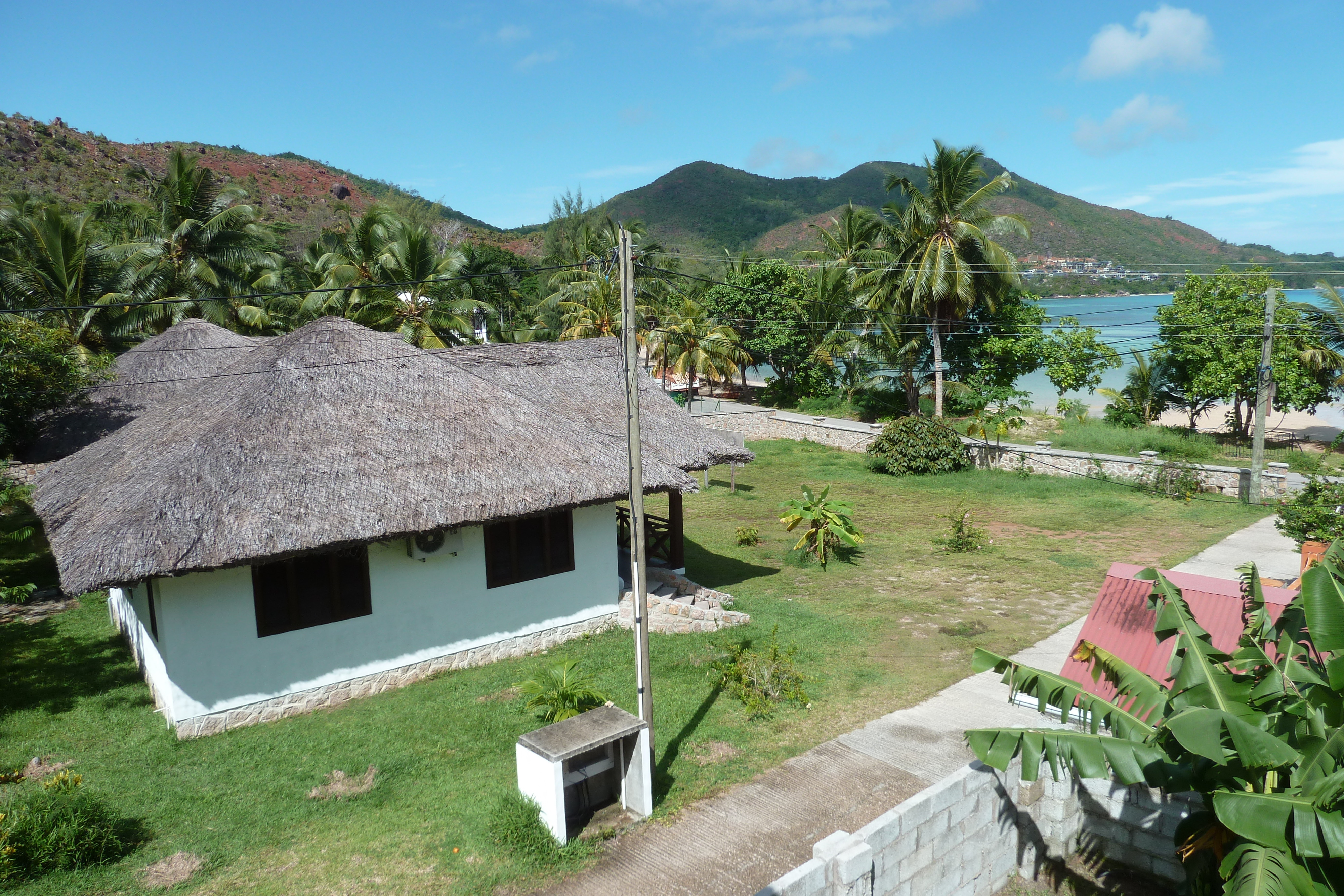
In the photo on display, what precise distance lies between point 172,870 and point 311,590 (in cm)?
369

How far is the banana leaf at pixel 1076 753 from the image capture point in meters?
5.37

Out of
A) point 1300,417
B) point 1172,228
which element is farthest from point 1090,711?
point 1172,228

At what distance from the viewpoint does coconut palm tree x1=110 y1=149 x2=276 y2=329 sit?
23.4 meters

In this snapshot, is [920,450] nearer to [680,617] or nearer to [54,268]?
[680,617]

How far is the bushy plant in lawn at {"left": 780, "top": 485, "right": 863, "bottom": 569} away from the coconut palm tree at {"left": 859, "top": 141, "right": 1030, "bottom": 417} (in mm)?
12538

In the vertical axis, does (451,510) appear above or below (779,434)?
above

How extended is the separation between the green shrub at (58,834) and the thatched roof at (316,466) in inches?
80.0

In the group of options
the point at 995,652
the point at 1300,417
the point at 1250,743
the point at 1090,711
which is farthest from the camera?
the point at 1300,417

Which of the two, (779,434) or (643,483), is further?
(779,434)

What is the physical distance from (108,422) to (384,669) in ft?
34.8

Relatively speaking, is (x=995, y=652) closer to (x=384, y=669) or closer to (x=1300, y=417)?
(x=384, y=669)

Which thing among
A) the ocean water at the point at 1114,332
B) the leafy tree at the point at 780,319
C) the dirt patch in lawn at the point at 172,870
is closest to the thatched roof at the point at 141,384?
the dirt patch in lawn at the point at 172,870

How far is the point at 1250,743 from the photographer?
4.85 metres

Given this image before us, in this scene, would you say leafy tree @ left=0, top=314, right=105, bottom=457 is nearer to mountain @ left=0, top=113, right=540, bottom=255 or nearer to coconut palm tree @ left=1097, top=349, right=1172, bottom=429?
mountain @ left=0, top=113, right=540, bottom=255
